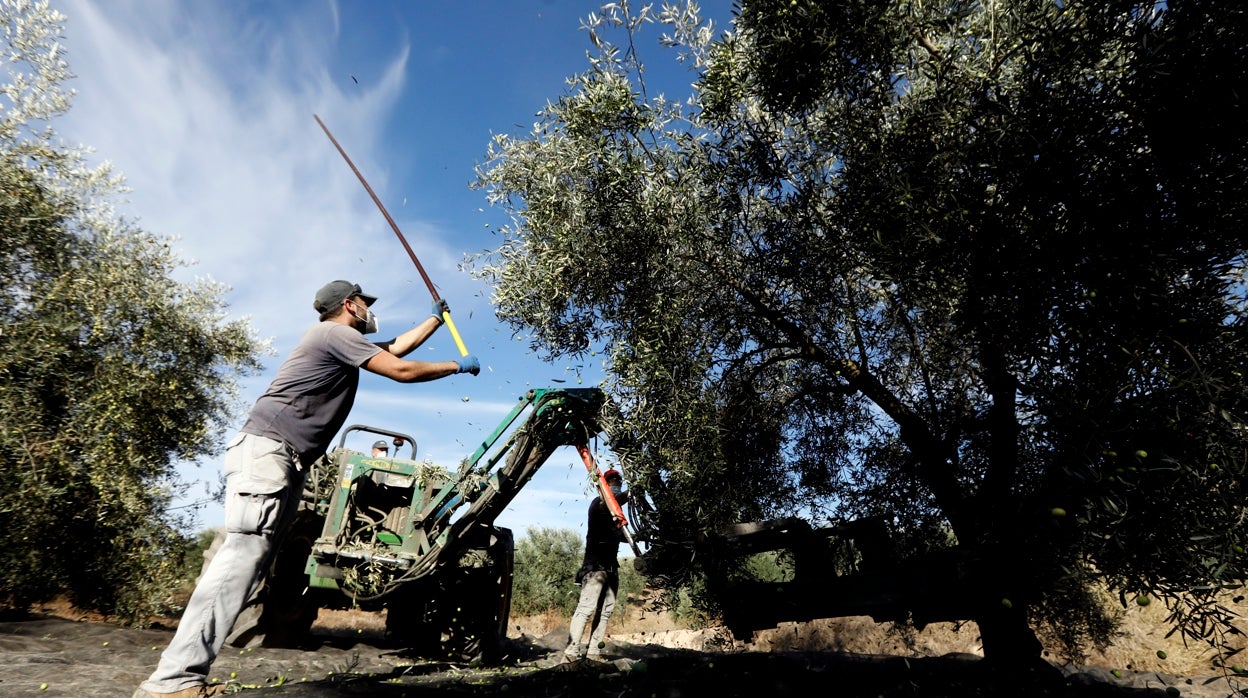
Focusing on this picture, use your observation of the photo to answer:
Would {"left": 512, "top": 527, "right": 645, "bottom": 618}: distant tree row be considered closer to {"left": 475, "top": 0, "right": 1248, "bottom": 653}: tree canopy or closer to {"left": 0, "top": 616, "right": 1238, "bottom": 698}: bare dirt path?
{"left": 0, "top": 616, "right": 1238, "bottom": 698}: bare dirt path

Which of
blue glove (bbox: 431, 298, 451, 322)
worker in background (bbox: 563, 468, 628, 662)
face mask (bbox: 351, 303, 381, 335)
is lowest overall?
worker in background (bbox: 563, 468, 628, 662)

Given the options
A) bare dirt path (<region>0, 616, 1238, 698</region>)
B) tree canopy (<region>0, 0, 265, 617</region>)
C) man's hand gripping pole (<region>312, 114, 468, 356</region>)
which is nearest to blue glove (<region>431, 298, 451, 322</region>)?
man's hand gripping pole (<region>312, 114, 468, 356</region>)

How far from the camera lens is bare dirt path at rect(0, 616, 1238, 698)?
240 inches

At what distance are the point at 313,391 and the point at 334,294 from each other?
0.94 m

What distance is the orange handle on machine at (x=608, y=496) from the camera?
24.5 feet

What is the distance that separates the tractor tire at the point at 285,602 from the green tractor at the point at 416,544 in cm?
2

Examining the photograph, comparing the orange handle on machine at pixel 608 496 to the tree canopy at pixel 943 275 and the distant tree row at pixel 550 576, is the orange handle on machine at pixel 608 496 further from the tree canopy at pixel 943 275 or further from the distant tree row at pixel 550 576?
the distant tree row at pixel 550 576

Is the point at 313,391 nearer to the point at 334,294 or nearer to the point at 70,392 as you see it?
the point at 334,294

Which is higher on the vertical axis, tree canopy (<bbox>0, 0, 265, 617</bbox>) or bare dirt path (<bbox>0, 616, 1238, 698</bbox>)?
tree canopy (<bbox>0, 0, 265, 617</bbox>)

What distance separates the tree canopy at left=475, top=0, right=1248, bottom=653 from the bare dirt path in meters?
0.92

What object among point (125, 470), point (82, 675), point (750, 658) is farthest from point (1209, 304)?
point (125, 470)

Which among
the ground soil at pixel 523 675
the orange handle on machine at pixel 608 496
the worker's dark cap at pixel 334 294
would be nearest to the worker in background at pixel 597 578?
the ground soil at pixel 523 675

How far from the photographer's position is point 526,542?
88.3 ft

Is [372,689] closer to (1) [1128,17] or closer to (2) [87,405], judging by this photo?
(1) [1128,17]
